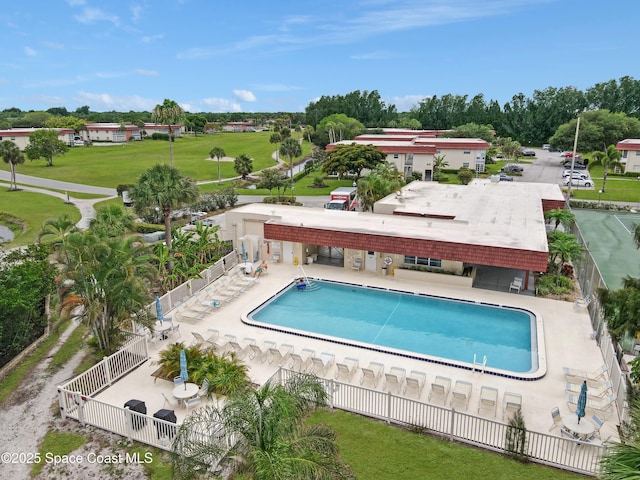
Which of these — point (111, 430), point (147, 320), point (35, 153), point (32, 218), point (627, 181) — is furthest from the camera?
point (35, 153)

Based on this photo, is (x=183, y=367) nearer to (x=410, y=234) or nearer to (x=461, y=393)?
(x=461, y=393)

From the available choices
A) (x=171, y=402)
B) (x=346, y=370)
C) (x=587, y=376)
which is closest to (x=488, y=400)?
(x=587, y=376)

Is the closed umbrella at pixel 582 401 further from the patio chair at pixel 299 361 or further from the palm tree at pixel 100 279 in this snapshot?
the palm tree at pixel 100 279

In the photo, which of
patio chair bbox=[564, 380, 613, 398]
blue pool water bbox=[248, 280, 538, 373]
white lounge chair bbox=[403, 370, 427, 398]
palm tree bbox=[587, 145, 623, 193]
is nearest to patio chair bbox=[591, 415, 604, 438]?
patio chair bbox=[564, 380, 613, 398]

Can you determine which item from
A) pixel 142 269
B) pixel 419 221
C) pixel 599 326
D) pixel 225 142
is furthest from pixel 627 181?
pixel 225 142

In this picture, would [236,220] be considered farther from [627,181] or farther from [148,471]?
[627,181]
